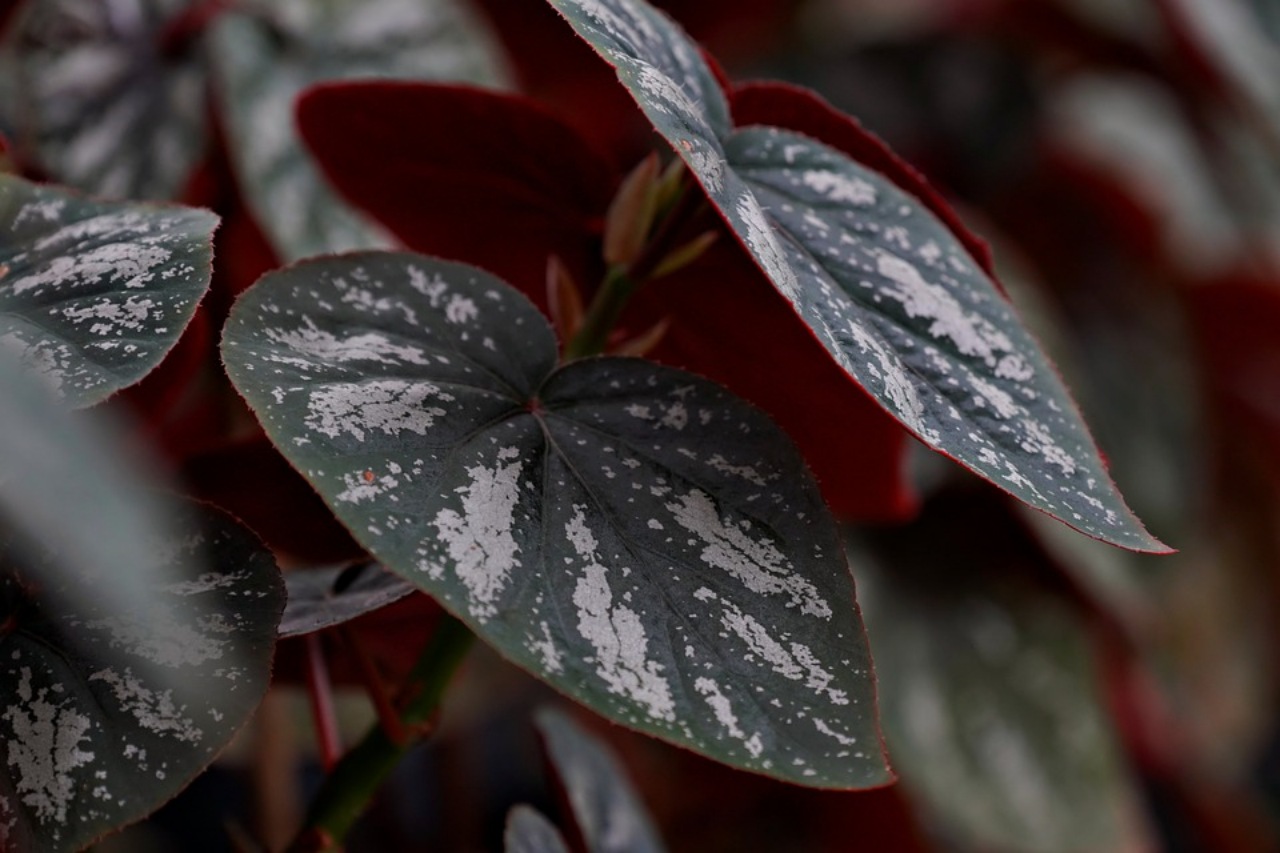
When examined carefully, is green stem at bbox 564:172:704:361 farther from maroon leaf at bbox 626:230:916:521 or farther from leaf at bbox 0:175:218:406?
leaf at bbox 0:175:218:406

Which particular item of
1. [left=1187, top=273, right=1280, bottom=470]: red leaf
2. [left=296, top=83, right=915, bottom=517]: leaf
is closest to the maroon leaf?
[left=296, top=83, right=915, bottom=517]: leaf

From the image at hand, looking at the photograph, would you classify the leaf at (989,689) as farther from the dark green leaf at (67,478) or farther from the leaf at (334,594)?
the dark green leaf at (67,478)

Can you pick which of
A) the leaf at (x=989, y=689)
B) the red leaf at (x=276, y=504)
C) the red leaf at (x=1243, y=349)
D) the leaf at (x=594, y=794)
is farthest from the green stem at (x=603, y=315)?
the red leaf at (x=1243, y=349)

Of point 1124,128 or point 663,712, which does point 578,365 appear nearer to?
point 663,712

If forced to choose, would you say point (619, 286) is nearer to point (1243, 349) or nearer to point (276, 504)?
point (276, 504)

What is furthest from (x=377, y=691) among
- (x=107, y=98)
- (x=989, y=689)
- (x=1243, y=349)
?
(x=1243, y=349)

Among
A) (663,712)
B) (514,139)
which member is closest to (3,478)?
(663,712)
